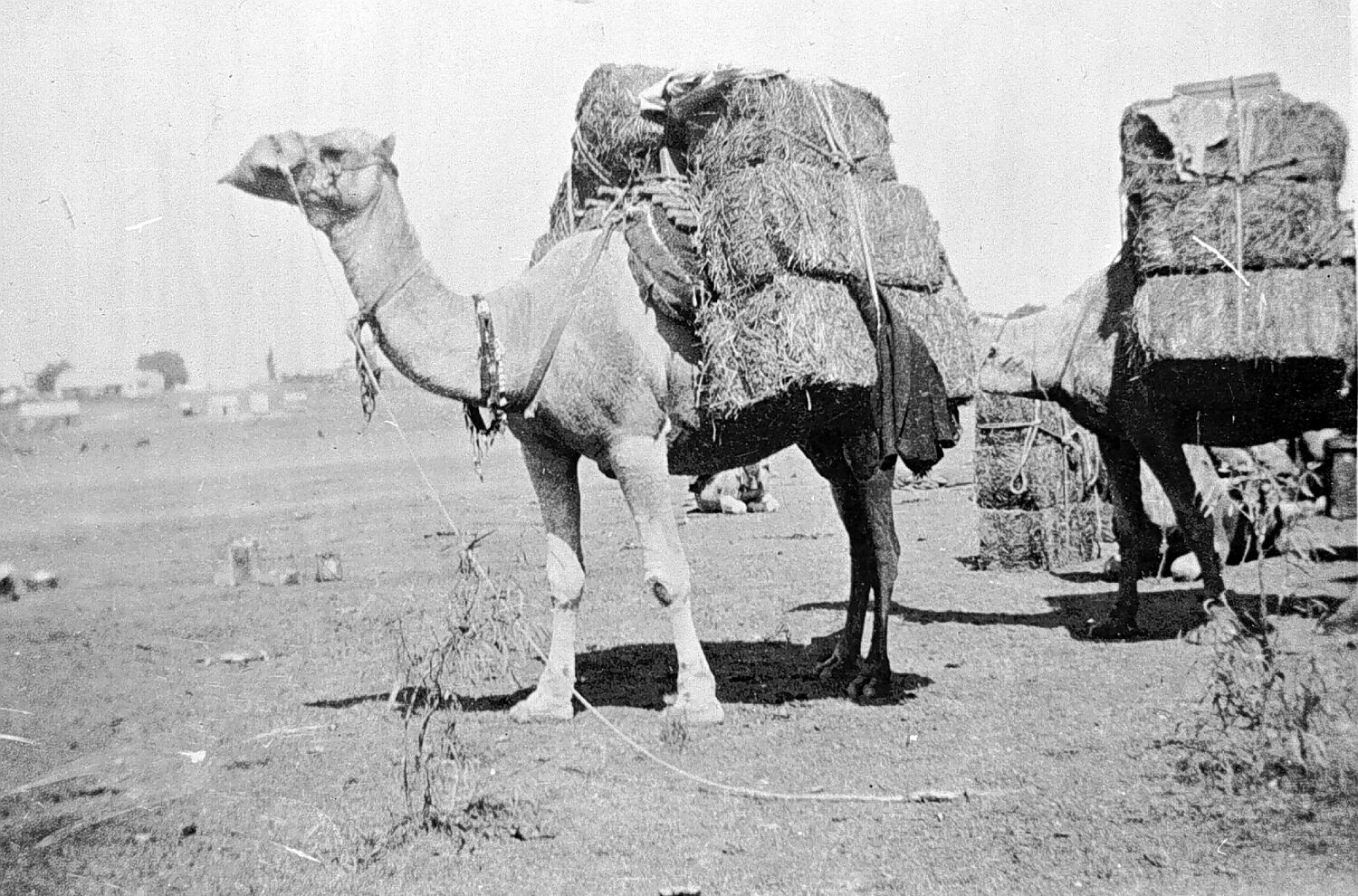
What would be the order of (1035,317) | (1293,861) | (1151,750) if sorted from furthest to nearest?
(1035,317) < (1151,750) < (1293,861)

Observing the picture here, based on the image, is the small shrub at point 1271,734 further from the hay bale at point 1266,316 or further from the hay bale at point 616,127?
the hay bale at point 616,127

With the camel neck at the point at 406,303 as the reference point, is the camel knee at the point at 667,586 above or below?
below

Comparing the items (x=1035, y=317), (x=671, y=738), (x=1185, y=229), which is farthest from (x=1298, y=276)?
(x=671, y=738)

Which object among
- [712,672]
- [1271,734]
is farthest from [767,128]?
[1271,734]

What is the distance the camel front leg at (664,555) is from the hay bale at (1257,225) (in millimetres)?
3582

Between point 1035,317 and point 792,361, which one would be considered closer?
point 792,361

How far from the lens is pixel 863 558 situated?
313 inches

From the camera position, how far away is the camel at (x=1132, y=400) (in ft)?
27.4

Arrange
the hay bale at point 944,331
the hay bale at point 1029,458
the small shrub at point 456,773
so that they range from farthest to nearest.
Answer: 1. the hay bale at point 1029,458
2. the hay bale at point 944,331
3. the small shrub at point 456,773

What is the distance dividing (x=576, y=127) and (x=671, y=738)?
3637 millimetres

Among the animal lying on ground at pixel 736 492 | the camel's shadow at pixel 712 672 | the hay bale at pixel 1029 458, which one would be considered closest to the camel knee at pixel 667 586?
the camel's shadow at pixel 712 672

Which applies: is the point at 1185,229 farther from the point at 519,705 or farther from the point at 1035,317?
the point at 519,705

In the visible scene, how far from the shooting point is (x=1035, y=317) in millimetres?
9438

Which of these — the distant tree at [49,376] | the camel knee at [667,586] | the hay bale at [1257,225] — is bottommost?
the camel knee at [667,586]
